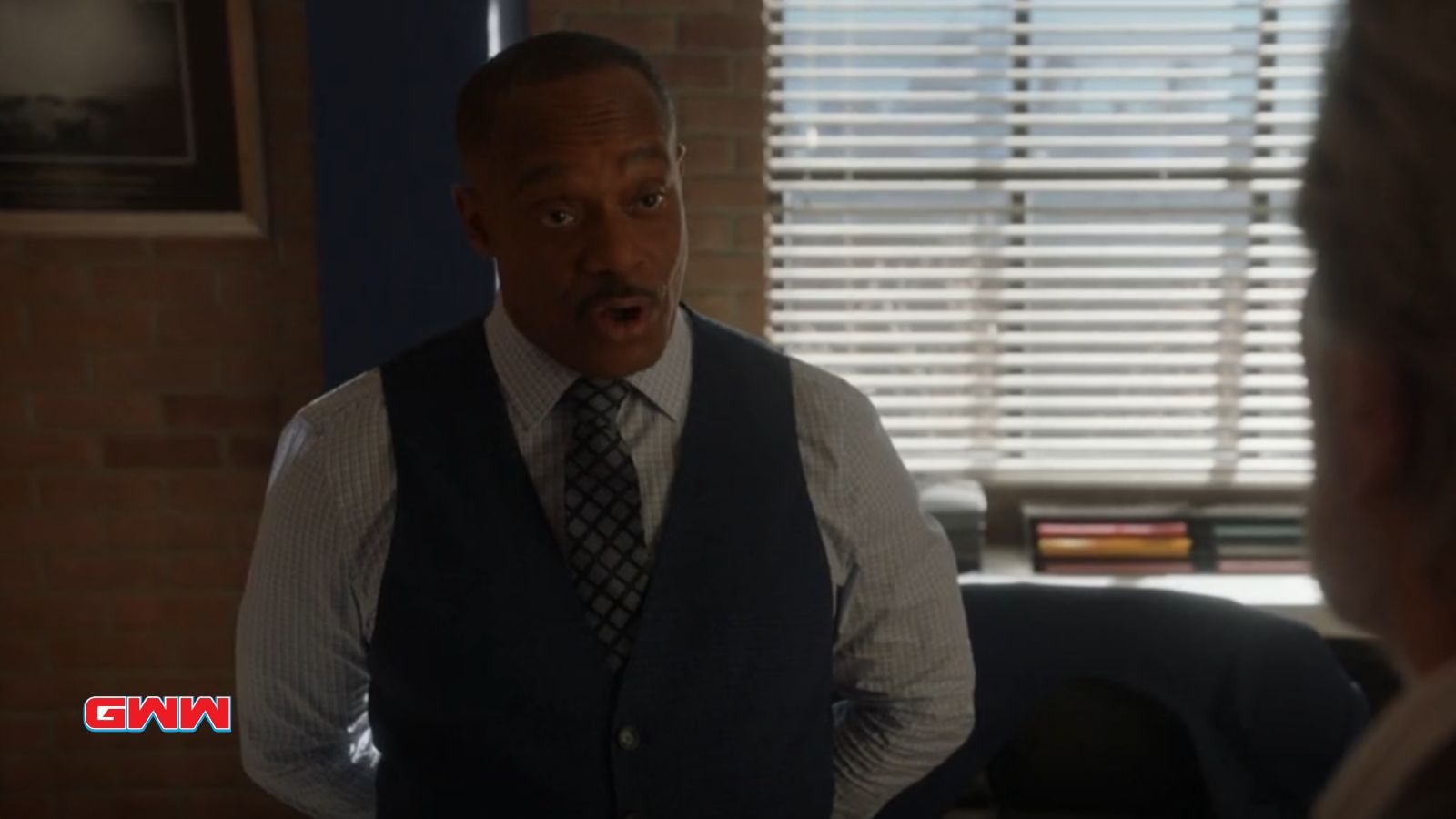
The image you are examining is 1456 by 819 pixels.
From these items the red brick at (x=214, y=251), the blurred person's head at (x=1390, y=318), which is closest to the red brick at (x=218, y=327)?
the red brick at (x=214, y=251)

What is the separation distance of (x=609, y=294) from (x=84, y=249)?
185 cm

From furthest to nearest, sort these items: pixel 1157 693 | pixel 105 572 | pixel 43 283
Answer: pixel 105 572 → pixel 43 283 → pixel 1157 693

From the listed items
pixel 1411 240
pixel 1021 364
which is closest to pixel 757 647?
pixel 1411 240

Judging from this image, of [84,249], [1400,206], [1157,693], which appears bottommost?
[1157,693]

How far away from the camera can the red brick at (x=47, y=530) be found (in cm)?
266

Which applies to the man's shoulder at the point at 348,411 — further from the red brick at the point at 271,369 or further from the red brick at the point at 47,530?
the red brick at the point at 47,530

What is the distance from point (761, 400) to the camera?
127 cm

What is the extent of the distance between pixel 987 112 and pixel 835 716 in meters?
1.66

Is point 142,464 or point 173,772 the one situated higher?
point 142,464

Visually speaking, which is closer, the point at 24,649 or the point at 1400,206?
the point at 1400,206

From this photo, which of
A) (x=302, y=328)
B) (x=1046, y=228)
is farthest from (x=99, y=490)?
(x=1046, y=228)

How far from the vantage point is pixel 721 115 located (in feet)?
8.63

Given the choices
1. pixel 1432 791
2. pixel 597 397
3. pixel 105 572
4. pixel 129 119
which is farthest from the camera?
pixel 105 572

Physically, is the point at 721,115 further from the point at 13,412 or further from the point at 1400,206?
the point at 1400,206
